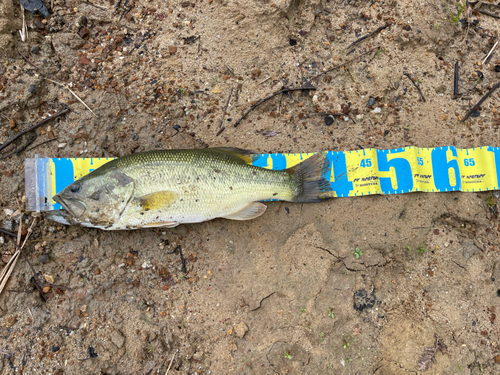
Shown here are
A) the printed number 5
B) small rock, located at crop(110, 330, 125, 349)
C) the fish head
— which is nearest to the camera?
the fish head

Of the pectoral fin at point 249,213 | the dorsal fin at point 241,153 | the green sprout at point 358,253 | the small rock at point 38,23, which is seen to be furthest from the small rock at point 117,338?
the small rock at point 38,23

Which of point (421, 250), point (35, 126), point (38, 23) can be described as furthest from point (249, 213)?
point (38, 23)

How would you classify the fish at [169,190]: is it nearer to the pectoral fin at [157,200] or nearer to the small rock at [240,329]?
the pectoral fin at [157,200]

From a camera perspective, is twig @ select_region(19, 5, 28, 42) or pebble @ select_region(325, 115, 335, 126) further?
pebble @ select_region(325, 115, 335, 126)

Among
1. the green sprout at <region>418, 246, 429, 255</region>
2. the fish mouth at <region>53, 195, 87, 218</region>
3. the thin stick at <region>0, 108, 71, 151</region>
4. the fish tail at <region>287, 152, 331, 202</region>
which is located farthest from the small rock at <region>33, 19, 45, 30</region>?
the green sprout at <region>418, 246, 429, 255</region>

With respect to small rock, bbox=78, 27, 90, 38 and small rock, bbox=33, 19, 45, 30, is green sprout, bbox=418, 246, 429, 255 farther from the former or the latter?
small rock, bbox=33, 19, 45, 30

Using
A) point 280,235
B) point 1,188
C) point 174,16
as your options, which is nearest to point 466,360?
point 280,235
